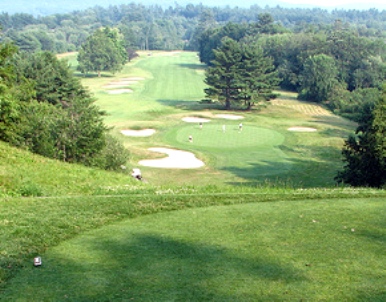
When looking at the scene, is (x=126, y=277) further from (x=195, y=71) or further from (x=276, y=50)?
(x=195, y=71)

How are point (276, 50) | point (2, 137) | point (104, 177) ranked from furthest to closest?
point (276, 50) < point (2, 137) < point (104, 177)

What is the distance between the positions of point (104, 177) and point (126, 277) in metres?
12.5

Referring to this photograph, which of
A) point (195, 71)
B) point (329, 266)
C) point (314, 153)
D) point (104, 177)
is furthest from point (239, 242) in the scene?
point (195, 71)

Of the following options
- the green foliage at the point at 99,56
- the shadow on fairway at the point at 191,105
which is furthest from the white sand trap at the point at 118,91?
the green foliage at the point at 99,56

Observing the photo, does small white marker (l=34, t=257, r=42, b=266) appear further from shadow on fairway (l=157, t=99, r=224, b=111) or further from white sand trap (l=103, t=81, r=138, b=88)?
white sand trap (l=103, t=81, r=138, b=88)

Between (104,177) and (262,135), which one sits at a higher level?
(104,177)

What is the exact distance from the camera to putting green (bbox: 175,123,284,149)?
49.3 meters

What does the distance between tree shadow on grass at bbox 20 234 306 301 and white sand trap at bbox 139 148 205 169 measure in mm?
30706

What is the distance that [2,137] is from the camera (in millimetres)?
25734

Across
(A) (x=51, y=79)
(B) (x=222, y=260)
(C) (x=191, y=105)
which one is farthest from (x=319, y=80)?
(B) (x=222, y=260)

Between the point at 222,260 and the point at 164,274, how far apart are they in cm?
126

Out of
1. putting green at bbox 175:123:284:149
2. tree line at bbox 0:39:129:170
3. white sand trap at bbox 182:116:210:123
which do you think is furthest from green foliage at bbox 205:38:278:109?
tree line at bbox 0:39:129:170

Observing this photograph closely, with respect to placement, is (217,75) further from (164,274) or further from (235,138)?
(164,274)

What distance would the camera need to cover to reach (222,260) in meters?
9.52
